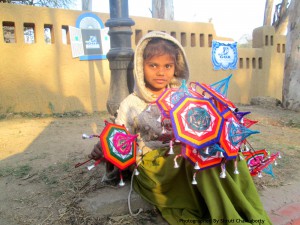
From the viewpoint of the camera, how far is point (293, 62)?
738 cm

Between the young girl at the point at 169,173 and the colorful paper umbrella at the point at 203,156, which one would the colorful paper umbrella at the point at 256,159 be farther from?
the colorful paper umbrella at the point at 203,156

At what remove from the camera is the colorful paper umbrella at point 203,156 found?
1.46m

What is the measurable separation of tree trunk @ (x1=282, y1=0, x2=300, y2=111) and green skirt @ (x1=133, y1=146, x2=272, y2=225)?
650cm

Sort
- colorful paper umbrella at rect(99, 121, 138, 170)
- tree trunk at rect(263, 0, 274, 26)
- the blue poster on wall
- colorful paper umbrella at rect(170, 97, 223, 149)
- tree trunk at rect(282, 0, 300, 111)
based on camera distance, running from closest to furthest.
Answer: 1. colorful paper umbrella at rect(170, 97, 223, 149)
2. colorful paper umbrella at rect(99, 121, 138, 170)
3. tree trunk at rect(282, 0, 300, 111)
4. the blue poster on wall
5. tree trunk at rect(263, 0, 274, 26)

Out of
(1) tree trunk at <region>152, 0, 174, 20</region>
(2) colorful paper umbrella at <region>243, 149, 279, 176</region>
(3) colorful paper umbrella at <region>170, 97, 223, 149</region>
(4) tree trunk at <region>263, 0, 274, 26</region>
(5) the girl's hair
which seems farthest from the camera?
(4) tree trunk at <region>263, 0, 274, 26</region>

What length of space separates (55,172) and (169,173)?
4.31 ft

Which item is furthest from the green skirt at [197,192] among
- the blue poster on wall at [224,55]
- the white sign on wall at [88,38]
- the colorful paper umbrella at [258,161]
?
the blue poster on wall at [224,55]

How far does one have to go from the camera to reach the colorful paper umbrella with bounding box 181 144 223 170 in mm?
1460

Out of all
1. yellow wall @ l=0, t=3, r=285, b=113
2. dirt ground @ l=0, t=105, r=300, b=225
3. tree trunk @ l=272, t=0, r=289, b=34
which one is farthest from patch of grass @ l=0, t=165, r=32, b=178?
tree trunk @ l=272, t=0, r=289, b=34

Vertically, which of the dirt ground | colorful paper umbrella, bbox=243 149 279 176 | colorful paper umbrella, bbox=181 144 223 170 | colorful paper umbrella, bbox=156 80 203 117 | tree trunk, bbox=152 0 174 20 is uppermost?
tree trunk, bbox=152 0 174 20

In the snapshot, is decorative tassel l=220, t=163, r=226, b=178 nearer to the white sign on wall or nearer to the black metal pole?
the black metal pole

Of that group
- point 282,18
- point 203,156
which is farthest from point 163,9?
point 203,156

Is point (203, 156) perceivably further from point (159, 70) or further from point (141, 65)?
point (141, 65)

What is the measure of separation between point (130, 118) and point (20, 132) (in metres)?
2.78
